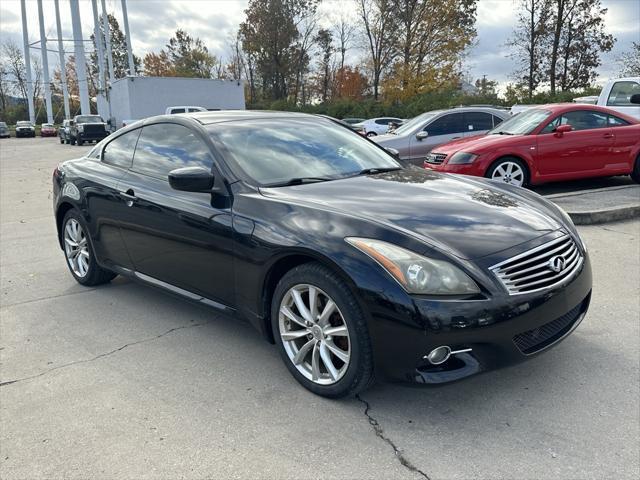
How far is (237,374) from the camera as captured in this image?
10.5 ft

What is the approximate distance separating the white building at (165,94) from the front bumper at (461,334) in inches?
1161

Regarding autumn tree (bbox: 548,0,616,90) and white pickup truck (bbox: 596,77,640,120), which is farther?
autumn tree (bbox: 548,0,616,90)

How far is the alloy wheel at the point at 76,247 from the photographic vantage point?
16.0 ft

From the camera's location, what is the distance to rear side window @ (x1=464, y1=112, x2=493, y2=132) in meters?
10.9

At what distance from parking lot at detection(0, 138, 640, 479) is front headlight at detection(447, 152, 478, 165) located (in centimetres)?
421

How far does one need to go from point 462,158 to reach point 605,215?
2.22m

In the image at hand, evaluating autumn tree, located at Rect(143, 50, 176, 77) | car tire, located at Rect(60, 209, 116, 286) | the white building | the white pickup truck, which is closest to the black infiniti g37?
car tire, located at Rect(60, 209, 116, 286)

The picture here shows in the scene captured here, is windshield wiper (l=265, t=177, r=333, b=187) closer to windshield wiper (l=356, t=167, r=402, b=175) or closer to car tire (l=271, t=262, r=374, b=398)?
windshield wiper (l=356, t=167, r=402, b=175)

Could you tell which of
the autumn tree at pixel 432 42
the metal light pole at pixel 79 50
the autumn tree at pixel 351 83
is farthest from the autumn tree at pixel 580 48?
the metal light pole at pixel 79 50

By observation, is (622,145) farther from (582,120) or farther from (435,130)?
(435,130)

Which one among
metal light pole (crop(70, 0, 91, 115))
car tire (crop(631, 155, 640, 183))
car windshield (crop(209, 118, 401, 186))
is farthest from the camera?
metal light pole (crop(70, 0, 91, 115))

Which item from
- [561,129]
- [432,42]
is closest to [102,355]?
[561,129]

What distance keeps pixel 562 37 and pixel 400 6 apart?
1115 centimetres

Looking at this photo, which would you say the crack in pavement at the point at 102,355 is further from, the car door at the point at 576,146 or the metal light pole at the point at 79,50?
the metal light pole at the point at 79,50
